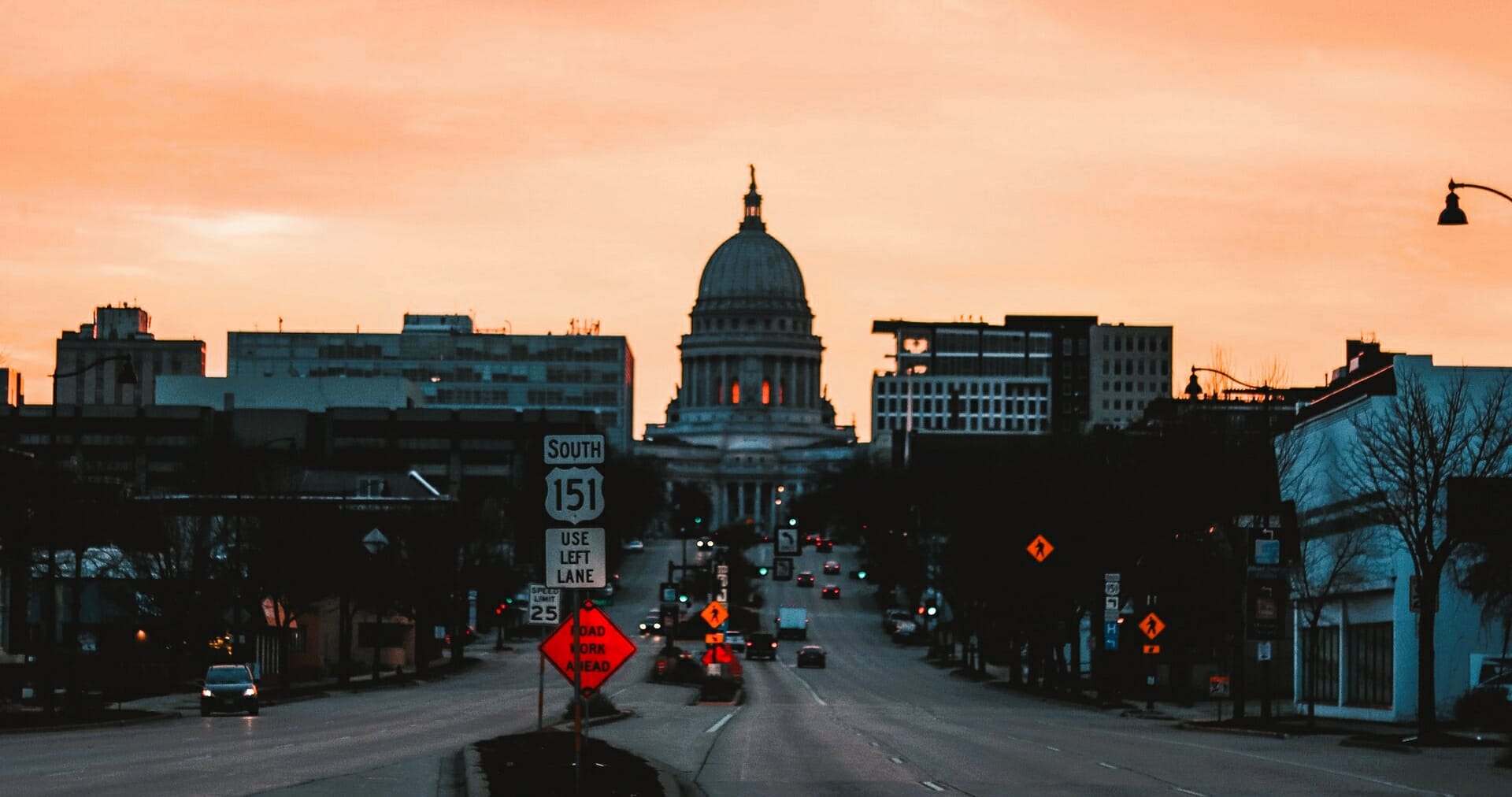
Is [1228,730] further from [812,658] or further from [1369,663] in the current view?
[812,658]

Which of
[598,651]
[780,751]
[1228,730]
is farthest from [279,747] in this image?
[1228,730]

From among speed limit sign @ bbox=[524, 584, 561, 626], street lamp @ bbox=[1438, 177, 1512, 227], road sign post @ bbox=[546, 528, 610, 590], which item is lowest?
speed limit sign @ bbox=[524, 584, 561, 626]

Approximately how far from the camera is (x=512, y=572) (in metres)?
143

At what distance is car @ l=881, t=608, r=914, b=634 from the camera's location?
154500mm

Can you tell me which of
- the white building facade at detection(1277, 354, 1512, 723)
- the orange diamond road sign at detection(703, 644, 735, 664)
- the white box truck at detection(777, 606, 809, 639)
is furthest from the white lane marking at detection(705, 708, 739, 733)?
the white box truck at detection(777, 606, 809, 639)

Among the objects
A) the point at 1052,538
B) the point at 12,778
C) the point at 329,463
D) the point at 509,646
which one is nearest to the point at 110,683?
the point at 1052,538

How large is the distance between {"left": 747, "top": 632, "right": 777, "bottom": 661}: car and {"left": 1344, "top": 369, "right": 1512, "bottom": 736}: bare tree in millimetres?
63083

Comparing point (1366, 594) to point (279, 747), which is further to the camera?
point (1366, 594)

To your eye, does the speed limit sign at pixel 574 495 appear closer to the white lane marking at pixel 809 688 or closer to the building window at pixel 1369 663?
the building window at pixel 1369 663

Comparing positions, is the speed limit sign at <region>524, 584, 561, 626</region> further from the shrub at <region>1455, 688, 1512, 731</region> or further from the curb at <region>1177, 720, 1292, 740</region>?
the shrub at <region>1455, 688, 1512, 731</region>

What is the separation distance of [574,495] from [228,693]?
39.7 metres

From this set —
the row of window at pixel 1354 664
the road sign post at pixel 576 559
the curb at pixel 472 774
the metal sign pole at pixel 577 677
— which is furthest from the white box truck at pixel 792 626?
the road sign post at pixel 576 559

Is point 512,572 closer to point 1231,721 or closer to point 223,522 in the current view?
point 223,522

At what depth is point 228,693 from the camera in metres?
63.1
